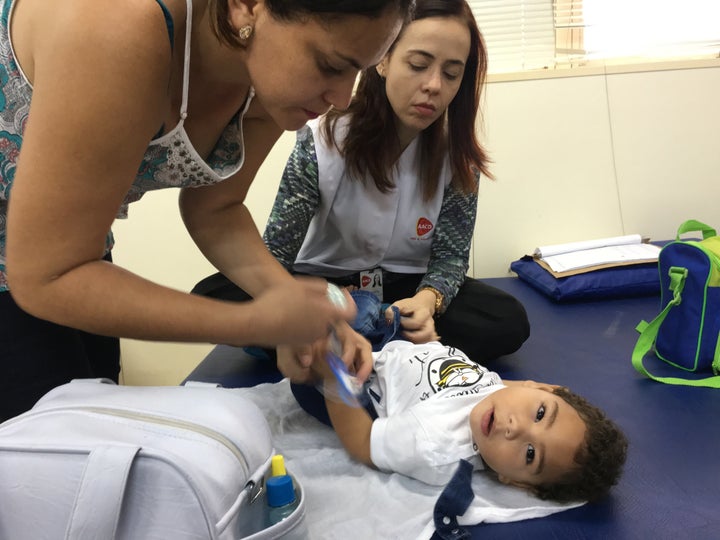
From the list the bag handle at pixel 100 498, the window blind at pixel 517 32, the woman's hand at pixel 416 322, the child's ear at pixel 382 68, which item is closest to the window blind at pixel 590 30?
the window blind at pixel 517 32

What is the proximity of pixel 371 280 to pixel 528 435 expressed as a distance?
748 mm

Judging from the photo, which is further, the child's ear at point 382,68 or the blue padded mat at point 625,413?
the child's ear at point 382,68

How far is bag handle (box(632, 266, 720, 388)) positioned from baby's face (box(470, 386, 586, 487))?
1.50 ft

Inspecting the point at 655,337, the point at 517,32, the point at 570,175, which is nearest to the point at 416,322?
the point at 655,337

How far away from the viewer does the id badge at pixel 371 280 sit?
1597 millimetres

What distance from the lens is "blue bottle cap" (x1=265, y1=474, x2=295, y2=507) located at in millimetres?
708

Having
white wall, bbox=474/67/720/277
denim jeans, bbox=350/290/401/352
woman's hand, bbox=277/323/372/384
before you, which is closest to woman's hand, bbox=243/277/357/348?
woman's hand, bbox=277/323/372/384

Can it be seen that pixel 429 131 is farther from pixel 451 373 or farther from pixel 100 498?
pixel 100 498

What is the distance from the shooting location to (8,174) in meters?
0.76

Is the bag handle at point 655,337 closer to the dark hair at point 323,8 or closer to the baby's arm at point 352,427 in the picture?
the baby's arm at point 352,427

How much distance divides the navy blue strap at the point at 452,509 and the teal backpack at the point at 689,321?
0.68 meters

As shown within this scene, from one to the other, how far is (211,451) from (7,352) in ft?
1.47

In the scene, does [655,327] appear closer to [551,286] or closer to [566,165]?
[551,286]

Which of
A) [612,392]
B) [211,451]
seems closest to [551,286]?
[612,392]
